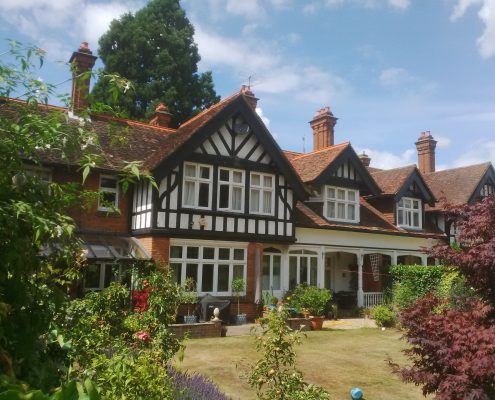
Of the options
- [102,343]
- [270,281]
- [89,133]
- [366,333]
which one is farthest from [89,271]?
[89,133]

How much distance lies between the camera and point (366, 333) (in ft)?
50.7

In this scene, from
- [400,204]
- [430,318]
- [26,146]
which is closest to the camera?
[26,146]

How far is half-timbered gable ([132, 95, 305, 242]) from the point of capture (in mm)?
16266

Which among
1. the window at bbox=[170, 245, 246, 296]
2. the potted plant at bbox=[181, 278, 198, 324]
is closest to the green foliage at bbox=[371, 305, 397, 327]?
the window at bbox=[170, 245, 246, 296]

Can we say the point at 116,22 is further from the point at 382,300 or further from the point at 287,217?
the point at 382,300

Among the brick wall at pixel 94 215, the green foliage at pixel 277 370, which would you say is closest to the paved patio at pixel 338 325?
the brick wall at pixel 94 215

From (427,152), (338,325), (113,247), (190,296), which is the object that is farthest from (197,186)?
(427,152)

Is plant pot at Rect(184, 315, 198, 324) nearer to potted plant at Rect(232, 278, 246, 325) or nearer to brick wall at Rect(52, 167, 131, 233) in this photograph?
potted plant at Rect(232, 278, 246, 325)

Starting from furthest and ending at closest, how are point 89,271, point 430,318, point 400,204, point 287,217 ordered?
point 400,204
point 287,217
point 89,271
point 430,318

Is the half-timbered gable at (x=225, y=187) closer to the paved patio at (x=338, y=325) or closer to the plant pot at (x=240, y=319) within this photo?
the plant pot at (x=240, y=319)

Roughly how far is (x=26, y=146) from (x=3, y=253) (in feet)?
2.11

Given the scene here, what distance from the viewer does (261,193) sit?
18.3 m

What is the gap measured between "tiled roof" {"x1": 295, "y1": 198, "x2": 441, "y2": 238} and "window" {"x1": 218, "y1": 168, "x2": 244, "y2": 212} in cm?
303

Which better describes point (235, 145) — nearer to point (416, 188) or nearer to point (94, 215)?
point (94, 215)
